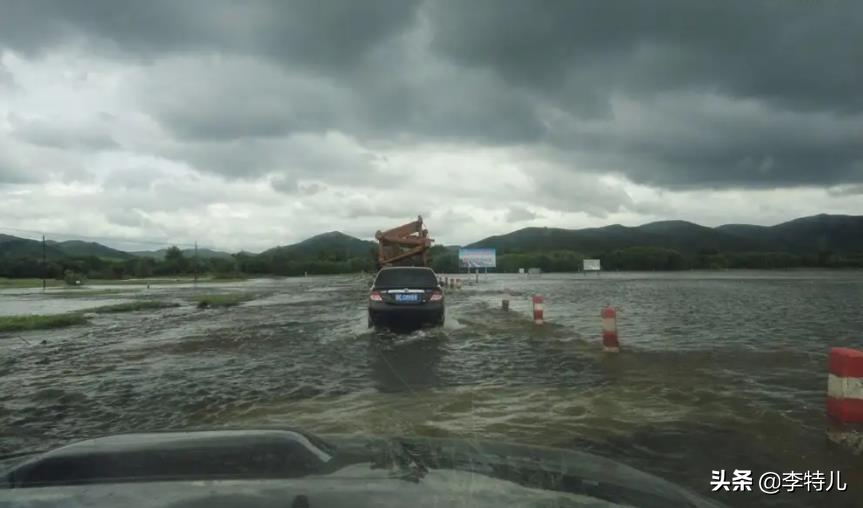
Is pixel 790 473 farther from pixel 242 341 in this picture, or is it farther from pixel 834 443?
pixel 242 341

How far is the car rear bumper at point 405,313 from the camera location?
46.3ft

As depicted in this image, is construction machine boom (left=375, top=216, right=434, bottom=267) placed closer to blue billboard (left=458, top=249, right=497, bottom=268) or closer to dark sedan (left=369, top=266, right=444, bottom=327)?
dark sedan (left=369, top=266, right=444, bottom=327)

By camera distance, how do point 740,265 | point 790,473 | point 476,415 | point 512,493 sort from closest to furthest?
point 512,493 → point 790,473 → point 476,415 → point 740,265

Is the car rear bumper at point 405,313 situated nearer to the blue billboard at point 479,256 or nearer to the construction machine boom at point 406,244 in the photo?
the construction machine boom at point 406,244

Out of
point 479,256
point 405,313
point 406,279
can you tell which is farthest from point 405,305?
point 479,256

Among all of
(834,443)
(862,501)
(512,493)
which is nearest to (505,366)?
(834,443)

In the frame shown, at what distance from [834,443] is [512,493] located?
446 centimetres

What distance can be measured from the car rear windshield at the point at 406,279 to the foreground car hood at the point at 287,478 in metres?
11.8

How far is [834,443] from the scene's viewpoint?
17.0 feet

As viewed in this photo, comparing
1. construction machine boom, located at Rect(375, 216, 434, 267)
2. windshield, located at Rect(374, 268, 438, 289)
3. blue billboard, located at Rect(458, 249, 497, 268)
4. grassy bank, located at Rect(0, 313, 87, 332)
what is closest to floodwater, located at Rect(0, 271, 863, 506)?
windshield, located at Rect(374, 268, 438, 289)

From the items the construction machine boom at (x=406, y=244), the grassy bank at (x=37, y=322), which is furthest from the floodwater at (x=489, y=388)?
the construction machine boom at (x=406, y=244)

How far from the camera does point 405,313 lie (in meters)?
14.1

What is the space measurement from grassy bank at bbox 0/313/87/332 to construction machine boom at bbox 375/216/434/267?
18.2m

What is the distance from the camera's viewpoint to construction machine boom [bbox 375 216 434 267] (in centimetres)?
3631
